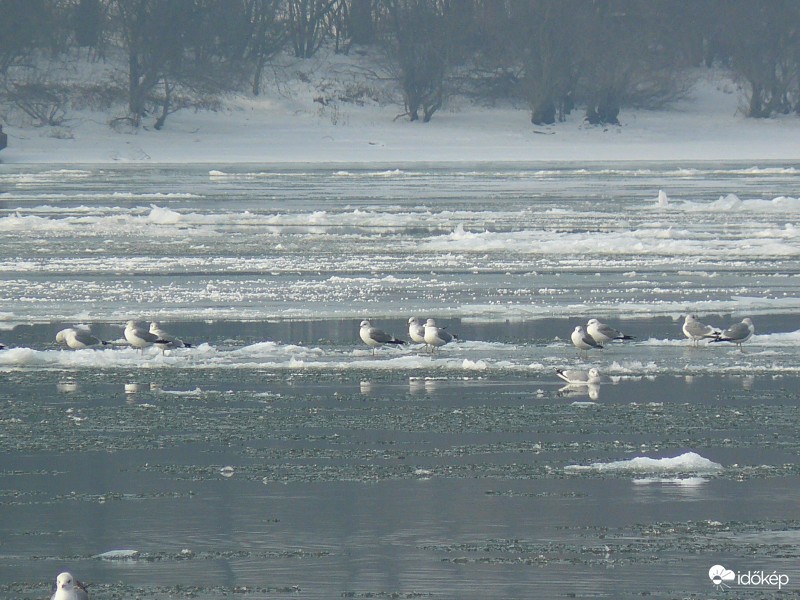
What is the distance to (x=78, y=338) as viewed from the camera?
1347 cm

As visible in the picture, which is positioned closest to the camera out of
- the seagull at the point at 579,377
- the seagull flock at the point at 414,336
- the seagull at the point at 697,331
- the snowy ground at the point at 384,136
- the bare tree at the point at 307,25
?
the seagull at the point at 579,377

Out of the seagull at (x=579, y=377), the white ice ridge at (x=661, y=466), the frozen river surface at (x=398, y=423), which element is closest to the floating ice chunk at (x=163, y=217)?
the frozen river surface at (x=398, y=423)

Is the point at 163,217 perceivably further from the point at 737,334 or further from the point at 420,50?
Result: the point at 420,50

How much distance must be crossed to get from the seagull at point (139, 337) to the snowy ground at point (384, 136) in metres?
38.6

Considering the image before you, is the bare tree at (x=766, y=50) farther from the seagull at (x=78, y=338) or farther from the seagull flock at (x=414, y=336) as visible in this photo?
the seagull at (x=78, y=338)

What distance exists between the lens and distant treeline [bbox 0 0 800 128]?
63.6 m

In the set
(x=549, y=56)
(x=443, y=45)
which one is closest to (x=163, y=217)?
(x=549, y=56)

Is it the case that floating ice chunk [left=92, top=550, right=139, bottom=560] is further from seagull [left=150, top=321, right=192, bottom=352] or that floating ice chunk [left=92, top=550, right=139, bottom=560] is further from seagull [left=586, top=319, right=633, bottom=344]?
seagull [left=586, top=319, right=633, bottom=344]

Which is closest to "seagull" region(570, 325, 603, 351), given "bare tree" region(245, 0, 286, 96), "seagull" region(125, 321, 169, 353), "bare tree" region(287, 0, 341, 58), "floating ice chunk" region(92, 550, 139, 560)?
"seagull" region(125, 321, 169, 353)

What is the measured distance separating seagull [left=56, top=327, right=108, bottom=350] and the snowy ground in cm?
3806

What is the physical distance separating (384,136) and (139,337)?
4647cm

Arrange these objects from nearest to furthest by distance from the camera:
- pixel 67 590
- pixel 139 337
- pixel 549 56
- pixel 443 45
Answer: pixel 67 590 → pixel 139 337 → pixel 549 56 → pixel 443 45

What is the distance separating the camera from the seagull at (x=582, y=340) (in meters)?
13.3

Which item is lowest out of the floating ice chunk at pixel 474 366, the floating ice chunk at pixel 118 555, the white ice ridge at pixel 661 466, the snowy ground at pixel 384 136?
the snowy ground at pixel 384 136
